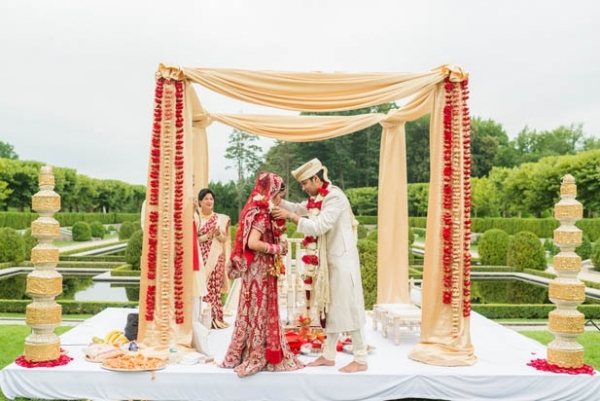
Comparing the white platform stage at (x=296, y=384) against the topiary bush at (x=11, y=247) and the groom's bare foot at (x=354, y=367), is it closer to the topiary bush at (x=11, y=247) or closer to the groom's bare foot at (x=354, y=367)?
the groom's bare foot at (x=354, y=367)

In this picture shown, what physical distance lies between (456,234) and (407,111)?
64.3 inches

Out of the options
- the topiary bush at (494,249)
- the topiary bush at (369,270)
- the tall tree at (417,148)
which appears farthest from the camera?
the tall tree at (417,148)

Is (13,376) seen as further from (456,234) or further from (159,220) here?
(456,234)

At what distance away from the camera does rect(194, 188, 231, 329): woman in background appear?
19.3ft

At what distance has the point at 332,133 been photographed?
228 inches

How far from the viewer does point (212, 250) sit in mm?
6027

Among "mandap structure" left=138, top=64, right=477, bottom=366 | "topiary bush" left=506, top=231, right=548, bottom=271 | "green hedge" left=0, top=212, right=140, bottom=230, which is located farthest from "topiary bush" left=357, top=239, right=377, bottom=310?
"green hedge" left=0, top=212, right=140, bottom=230

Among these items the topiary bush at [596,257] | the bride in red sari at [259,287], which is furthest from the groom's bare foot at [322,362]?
the topiary bush at [596,257]

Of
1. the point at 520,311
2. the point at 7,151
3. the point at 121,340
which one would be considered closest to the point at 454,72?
the point at 121,340

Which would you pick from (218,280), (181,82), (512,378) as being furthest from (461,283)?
(181,82)

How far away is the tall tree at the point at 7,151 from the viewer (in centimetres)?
5134

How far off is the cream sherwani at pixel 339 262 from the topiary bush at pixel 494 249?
11656 mm

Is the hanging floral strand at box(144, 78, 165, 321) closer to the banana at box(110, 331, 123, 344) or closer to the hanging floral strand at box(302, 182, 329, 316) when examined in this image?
the banana at box(110, 331, 123, 344)

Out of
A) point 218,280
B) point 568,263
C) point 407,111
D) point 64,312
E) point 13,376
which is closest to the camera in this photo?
point 13,376
